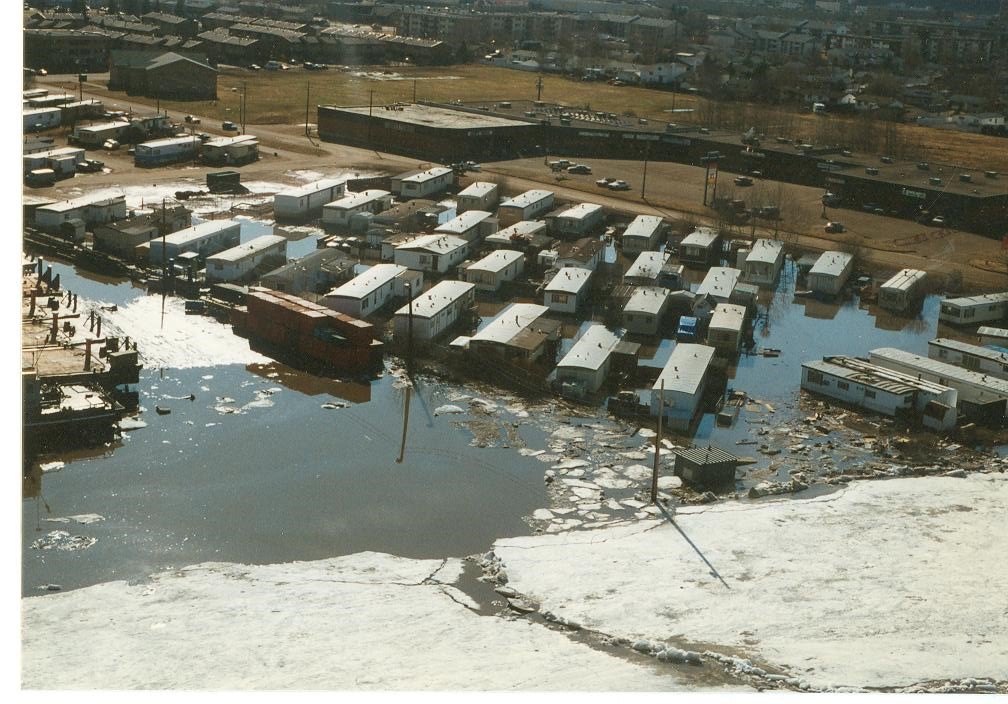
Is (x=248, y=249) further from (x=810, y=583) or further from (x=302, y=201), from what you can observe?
(x=810, y=583)

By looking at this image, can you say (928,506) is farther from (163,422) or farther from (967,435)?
(163,422)

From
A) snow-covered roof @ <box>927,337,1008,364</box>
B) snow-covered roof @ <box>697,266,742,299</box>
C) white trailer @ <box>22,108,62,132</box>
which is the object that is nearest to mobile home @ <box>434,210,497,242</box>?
snow-covered roof @ <box>697,266,742,299</box>

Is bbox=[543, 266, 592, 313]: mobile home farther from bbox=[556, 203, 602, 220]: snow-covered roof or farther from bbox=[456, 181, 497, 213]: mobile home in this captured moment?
bbox=[456, 181, 497, 213]: mobile home

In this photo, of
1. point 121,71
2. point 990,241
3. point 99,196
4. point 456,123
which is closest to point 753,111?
point 456,123

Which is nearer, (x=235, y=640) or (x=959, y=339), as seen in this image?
(x=235, y=640)

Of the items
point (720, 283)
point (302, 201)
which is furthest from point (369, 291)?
point (302, 201)

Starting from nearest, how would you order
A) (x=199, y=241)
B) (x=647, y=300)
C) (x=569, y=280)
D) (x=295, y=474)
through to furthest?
(x=295, y=474), (x=647, y=300), (x=569, y=280), (x=199, y=241)

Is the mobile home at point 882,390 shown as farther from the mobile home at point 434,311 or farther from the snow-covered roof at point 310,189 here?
the snow-covered roof at point 310,189
